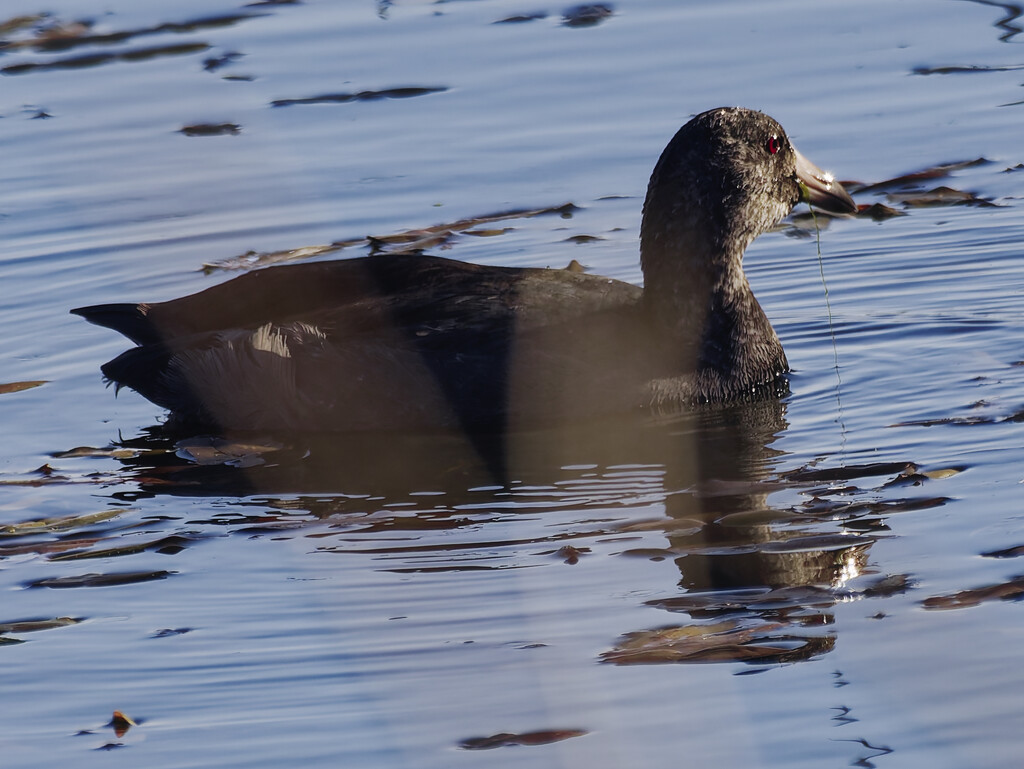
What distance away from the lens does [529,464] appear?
24.4 feet

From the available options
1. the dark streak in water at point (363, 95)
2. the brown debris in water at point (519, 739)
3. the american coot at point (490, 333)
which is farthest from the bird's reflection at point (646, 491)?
the dark streak in water at point (363, 95)

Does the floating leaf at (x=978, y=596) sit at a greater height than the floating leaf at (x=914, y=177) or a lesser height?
lesser

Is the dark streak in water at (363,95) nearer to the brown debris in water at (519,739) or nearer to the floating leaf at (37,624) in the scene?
the floating leaf at (37,624)

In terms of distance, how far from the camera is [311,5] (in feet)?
49.3

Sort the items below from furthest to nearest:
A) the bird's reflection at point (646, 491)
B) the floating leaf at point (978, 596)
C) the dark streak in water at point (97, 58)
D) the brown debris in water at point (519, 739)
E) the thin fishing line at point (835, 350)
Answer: the dark streak in water at point (97, 58) < the thin fishing line at point (835, 350) < the bird's reflection at point (646, 491) < the floating leaf at point (978, 596) < the brown debris in water at point (519, 739)

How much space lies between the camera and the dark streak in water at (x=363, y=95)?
12.7 metres

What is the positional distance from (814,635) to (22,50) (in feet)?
36.5

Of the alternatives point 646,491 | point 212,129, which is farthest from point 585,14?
point 646,491

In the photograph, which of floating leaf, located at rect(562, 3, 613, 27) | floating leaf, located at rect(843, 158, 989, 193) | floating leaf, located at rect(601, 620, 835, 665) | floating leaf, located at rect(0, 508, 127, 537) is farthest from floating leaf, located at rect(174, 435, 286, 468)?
floating leaf, located at rect(562, 3, 613, 27)

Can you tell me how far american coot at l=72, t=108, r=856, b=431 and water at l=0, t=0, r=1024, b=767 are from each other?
0.73 ft

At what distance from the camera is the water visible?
498 centimetres

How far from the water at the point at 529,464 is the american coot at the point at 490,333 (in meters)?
0.22

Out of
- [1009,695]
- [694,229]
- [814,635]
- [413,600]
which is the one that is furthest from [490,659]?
[694,229]

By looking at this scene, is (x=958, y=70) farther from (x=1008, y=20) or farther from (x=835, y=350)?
(x=835, y=350)
